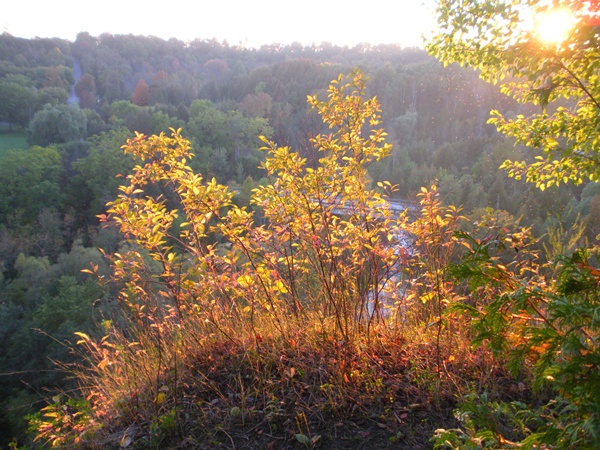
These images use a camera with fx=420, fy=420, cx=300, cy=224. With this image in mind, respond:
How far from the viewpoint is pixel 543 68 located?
219 centimetres

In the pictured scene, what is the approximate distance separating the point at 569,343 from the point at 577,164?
2.17 metres

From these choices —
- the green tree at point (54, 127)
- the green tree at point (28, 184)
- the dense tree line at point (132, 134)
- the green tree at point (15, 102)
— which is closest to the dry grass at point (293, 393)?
the dense tree line at point (132, 134)

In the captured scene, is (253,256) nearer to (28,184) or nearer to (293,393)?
(293,393)

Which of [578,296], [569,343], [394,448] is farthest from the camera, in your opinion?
[394,448]

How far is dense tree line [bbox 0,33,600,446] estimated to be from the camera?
15727 millimetres

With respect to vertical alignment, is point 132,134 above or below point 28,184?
above

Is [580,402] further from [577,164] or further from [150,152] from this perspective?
[150,152]

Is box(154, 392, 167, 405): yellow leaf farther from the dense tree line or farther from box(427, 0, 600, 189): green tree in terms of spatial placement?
box(427, 0, 600, 189): green tree

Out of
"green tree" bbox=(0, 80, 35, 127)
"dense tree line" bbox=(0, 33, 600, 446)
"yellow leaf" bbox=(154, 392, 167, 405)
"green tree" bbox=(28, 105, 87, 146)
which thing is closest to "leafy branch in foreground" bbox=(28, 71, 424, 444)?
"yellow leaf" bbox=(154, 392, 167, 405)

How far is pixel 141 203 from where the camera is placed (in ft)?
9.29

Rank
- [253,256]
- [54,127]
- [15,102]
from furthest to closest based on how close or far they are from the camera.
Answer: [15,102], [54,127], [253,256]

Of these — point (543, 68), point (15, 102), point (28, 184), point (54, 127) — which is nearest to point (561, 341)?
point (543, 68)

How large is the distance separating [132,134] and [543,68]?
132 ft

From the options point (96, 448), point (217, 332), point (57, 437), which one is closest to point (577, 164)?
point (217, 332)
